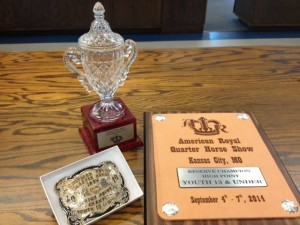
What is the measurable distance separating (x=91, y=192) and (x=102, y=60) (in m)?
0.26

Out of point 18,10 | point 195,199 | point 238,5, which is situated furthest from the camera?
point 238,5

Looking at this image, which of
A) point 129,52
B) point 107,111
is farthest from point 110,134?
point 129,52

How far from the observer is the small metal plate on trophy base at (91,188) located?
47cm

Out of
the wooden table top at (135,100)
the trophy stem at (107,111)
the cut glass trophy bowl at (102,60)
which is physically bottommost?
the wooden table top at (135,100)

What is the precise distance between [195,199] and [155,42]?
7.75 feet

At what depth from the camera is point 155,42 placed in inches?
106

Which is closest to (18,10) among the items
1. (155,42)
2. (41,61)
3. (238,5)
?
(155,42)

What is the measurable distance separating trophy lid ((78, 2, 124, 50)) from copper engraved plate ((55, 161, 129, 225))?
0.77ft

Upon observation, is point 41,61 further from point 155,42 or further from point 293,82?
point 155,42

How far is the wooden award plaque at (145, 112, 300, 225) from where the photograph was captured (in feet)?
1.52

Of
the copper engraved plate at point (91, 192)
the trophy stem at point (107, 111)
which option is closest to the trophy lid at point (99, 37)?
the trophy stem at point (107, 111)

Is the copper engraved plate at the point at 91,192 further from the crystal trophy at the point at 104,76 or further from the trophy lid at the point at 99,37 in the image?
the trophy lid at the point at 99,37

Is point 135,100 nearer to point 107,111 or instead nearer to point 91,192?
point 107,111

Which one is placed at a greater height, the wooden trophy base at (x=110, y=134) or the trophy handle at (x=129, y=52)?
the trophy handle at (x=129, y=52)
